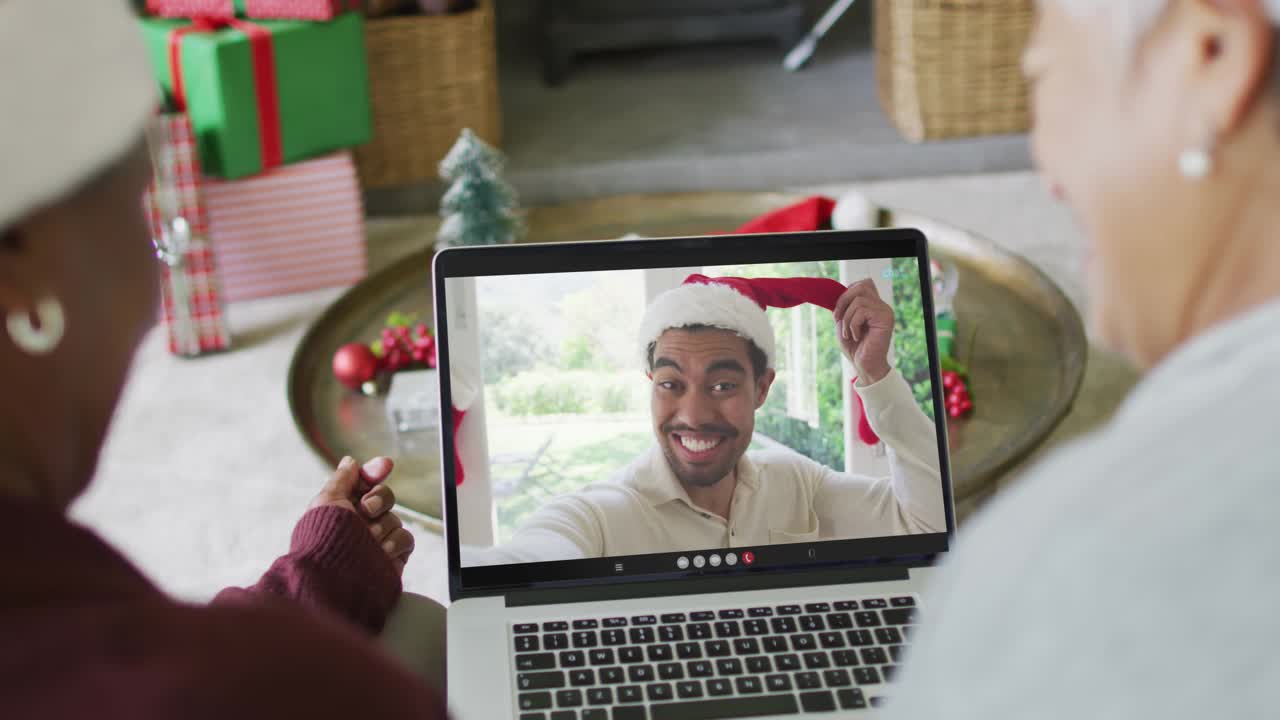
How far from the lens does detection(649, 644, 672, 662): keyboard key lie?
943 millimetres

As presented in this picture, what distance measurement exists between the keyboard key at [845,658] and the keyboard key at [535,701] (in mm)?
211

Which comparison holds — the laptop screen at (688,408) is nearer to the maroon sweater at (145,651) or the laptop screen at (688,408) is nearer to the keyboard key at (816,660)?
the keyboard key at (816,660)

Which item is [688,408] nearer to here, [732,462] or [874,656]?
[732,462]

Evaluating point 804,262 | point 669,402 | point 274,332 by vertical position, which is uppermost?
point 804,262

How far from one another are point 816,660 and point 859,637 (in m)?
0.04

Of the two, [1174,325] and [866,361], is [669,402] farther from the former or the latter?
[1174,325]

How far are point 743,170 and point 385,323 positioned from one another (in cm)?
140

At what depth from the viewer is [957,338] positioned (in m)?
1.94

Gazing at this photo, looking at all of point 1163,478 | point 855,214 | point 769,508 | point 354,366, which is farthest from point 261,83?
point 1163,478

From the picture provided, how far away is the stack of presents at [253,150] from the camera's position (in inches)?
98.5

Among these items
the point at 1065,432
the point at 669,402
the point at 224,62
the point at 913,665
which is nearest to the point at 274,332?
the point at 224,62

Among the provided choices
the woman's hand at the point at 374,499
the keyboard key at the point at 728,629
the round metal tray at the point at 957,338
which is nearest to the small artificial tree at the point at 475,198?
the round metal tray at the point at 957,338

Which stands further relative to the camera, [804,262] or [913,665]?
[804,262]

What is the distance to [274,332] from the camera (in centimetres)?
266
